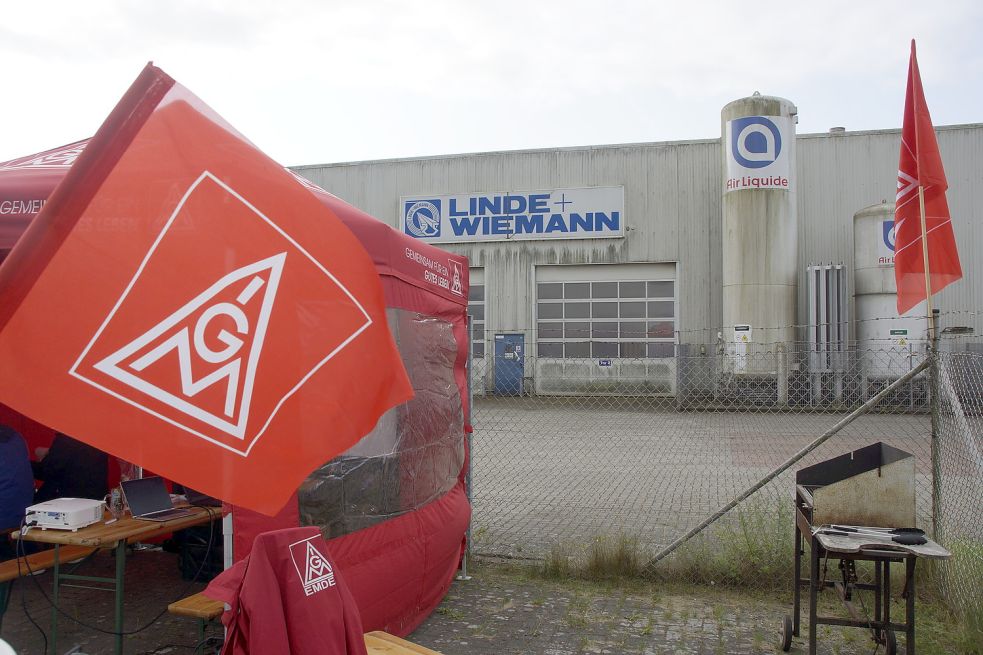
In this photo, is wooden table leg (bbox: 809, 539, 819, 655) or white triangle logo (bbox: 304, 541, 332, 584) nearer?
white triangle logo (bbox: 304, 541, 332, 584)

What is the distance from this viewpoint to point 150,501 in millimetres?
5461

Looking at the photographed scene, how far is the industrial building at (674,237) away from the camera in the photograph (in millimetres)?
21062

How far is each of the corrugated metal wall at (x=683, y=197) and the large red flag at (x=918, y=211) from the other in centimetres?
1679

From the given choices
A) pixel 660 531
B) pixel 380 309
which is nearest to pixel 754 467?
pixel 660 531

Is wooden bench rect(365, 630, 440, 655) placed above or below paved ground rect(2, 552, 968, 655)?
above

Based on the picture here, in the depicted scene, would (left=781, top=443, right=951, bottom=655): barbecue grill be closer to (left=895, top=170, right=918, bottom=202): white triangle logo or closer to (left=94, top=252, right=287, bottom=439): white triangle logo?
(left=895, top=170, right=918, bottom=202): white triangle logo

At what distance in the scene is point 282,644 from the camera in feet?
9.10

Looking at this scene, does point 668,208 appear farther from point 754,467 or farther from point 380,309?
point 380,309

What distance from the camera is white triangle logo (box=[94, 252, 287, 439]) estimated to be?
174 cm

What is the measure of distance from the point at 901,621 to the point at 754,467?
7027 mm

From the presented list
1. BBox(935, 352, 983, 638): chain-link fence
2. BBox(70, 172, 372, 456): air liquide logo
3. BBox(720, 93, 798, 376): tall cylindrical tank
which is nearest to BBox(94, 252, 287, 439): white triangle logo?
BBox(70, 172, 372, 456): air liquide logo

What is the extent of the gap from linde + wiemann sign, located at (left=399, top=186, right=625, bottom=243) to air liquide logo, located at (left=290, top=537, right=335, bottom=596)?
2219 cm

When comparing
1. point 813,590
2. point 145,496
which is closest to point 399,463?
point 145,496

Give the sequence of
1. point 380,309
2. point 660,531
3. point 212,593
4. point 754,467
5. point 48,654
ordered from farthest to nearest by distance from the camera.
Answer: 1. point 754,467
2. point 660,531
3. point 48,654
4. point 212,593
5. point 380,309
